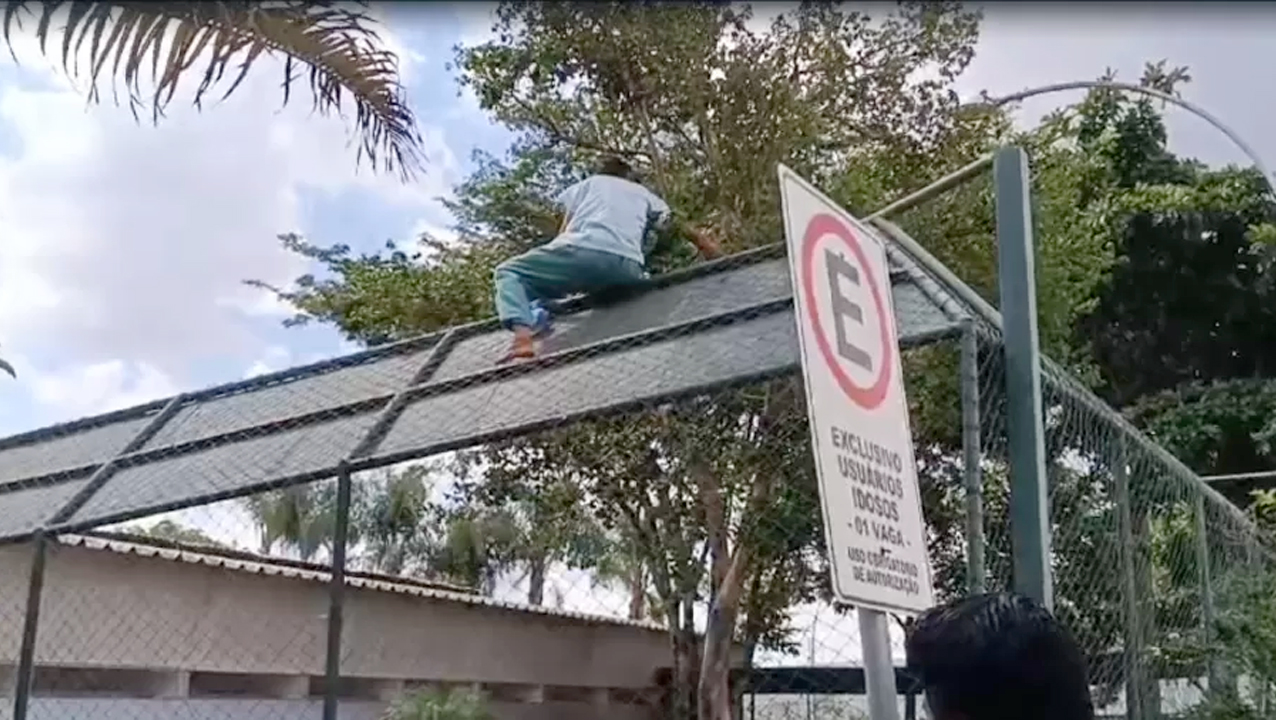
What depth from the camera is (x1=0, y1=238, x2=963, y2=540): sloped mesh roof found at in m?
4.25

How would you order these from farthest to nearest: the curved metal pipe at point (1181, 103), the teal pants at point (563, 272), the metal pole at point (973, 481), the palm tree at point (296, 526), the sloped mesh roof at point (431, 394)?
the palm tree at point (296, 526), the curved metal pipe at point (1181, 103), the teal pants at point (563, 272), the sloped mesh roof at point (431, 394), the metal pole at point (973, 481)

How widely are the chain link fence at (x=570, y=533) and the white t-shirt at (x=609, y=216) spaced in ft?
0.77

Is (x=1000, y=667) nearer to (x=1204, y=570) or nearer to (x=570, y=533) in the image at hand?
(x=1204, y=570)

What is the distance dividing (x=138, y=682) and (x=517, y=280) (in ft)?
19.8

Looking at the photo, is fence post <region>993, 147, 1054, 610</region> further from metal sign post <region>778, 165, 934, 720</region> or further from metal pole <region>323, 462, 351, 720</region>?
metal pole <region>323, 462, 351, 720</region>

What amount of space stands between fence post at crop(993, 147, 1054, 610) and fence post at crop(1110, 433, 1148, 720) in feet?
4.93

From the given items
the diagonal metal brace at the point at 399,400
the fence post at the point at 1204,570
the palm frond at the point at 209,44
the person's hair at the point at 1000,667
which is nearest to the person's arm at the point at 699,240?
the diagonal metal brace at the point at 399,400

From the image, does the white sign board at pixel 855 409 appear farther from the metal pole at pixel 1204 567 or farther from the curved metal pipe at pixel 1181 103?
the curved metal pipe at pixel 1181 103

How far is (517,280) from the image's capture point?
526cm

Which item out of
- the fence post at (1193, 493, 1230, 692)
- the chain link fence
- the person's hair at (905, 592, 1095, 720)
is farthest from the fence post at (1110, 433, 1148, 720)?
the person's hair at (905, 592, 1095, 720)

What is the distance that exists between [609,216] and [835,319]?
11.2 ft

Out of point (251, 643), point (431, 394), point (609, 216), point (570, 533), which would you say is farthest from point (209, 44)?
point (570, 533)

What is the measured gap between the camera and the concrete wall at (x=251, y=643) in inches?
344

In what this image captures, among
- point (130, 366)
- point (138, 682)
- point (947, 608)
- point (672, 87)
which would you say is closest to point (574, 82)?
point (672, 87)
